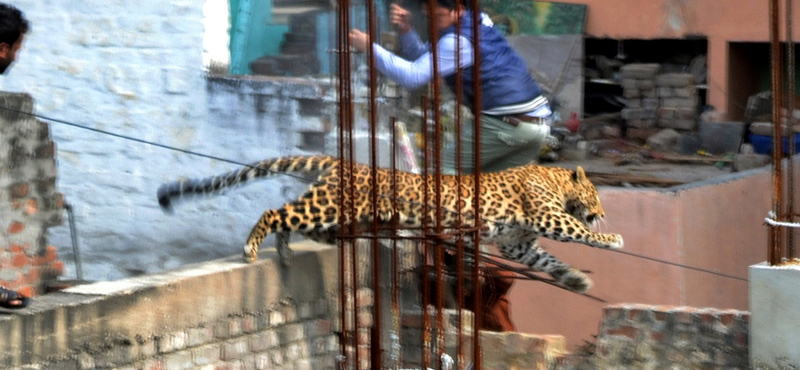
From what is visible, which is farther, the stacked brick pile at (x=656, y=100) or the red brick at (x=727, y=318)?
the stacked brick pile at (x=656, y=100)

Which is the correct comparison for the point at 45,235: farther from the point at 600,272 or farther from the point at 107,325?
the point at 600,272

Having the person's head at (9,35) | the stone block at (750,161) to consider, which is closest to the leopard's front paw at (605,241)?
the person's head at (9,35)

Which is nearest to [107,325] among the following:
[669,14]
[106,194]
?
[106,194]

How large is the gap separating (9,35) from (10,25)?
0.12 metres

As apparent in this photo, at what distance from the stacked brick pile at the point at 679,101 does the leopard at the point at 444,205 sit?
4.98 m

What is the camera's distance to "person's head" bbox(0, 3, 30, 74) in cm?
562

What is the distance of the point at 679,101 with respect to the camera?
11.3 meters

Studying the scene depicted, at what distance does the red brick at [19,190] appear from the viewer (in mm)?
5168

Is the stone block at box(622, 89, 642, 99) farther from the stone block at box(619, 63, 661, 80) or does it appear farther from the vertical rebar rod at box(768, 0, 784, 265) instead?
the vertical rebar rod at box(768, 0, 784, 265)

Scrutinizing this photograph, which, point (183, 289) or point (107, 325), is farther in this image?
point (183, 289)

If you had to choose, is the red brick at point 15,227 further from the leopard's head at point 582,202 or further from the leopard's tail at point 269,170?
the leopard's head at point 582,202

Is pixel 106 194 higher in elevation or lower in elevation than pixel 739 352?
higher

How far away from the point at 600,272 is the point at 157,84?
11.5 feet

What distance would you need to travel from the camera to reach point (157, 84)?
6.71 meters
